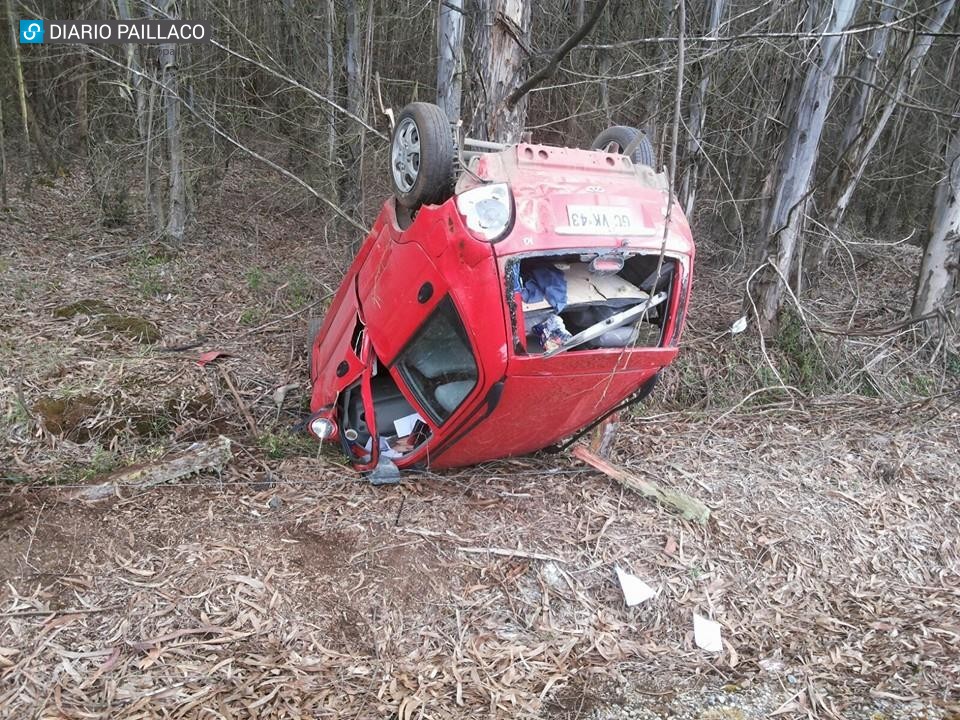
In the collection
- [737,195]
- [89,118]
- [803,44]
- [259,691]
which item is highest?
[803,44]

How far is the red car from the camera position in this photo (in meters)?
3.16

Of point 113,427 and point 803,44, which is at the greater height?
point 803,44

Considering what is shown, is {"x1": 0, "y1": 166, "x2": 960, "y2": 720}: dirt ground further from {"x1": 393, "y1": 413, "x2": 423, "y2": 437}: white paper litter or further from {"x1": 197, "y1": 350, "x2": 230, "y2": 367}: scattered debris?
{"x1": 393, "y1": 413, "x2": 423, "y2": 437}: white paper litter

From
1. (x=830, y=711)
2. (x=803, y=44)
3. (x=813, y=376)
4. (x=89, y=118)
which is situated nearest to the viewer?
(x=830, y=711)

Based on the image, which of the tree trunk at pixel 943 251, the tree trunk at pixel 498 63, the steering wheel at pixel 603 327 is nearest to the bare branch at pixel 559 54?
the tree trunk at pixel 498 63

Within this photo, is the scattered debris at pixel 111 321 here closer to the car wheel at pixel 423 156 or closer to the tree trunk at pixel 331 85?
the tree trunk at pixel 331 85

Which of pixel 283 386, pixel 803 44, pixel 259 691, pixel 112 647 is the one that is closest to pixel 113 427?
pixel 283 386

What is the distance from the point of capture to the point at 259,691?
2709 millimetres

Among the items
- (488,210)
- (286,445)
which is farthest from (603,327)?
(286,445)

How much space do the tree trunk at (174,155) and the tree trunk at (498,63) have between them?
16.5 ft

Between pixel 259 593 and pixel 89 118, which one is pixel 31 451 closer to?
pixel 259 593

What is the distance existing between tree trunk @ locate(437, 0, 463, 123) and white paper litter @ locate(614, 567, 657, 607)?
466 cm

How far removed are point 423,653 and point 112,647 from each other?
1.37m

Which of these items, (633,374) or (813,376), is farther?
(813,376)
